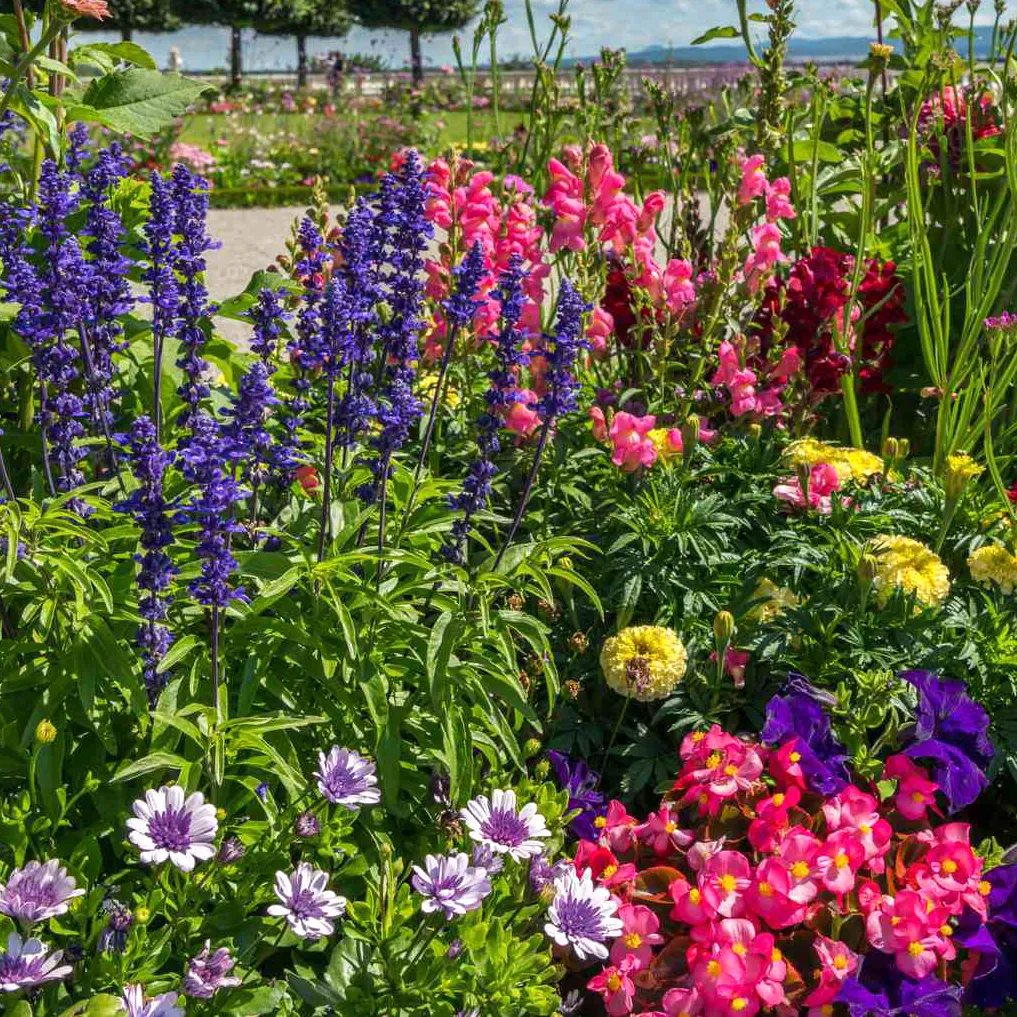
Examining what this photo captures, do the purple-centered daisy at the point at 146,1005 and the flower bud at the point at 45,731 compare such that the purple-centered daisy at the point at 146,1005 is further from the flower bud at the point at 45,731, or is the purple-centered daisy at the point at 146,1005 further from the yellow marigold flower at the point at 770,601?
the yellow marigold flower at the point at 770,601

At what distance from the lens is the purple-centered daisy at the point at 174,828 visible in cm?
166

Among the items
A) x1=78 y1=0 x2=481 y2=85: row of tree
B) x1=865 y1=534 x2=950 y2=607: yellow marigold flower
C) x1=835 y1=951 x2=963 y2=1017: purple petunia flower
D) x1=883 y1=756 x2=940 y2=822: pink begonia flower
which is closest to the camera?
x1=835 y1=951 x2=963 y2=1017: purple petunia flower

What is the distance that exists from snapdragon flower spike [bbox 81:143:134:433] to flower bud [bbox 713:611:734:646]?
1299 mm

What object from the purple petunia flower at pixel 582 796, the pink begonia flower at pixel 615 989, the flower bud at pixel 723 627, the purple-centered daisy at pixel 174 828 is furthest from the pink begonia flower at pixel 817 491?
the purple-centered daisy at pixel 174 828

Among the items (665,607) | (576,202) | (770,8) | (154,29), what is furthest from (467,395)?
(154,29)

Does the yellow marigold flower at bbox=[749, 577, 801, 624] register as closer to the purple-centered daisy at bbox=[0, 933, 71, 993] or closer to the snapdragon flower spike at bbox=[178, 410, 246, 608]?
the snapdragon flower spike at bbox=[178, 410, 246, 608]

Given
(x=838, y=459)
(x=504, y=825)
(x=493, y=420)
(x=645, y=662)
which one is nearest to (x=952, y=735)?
(x=645, y=662)

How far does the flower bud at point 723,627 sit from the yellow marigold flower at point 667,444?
2.25ft

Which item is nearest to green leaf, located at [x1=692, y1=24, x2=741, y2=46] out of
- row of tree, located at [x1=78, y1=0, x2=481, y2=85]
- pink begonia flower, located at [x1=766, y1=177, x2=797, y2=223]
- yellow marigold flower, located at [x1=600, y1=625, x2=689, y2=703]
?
pink begonia flower, located at [x1=766, y1=177, x2=797, y2=223]

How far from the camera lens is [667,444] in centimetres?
301

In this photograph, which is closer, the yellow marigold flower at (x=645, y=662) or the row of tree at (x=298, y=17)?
the yellow marigold flower at (x=645, y=662)

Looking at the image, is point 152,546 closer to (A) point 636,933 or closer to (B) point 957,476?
(A) point 636,933

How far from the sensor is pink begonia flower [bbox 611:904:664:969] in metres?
2.13

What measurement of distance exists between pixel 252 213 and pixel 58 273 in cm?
1100
